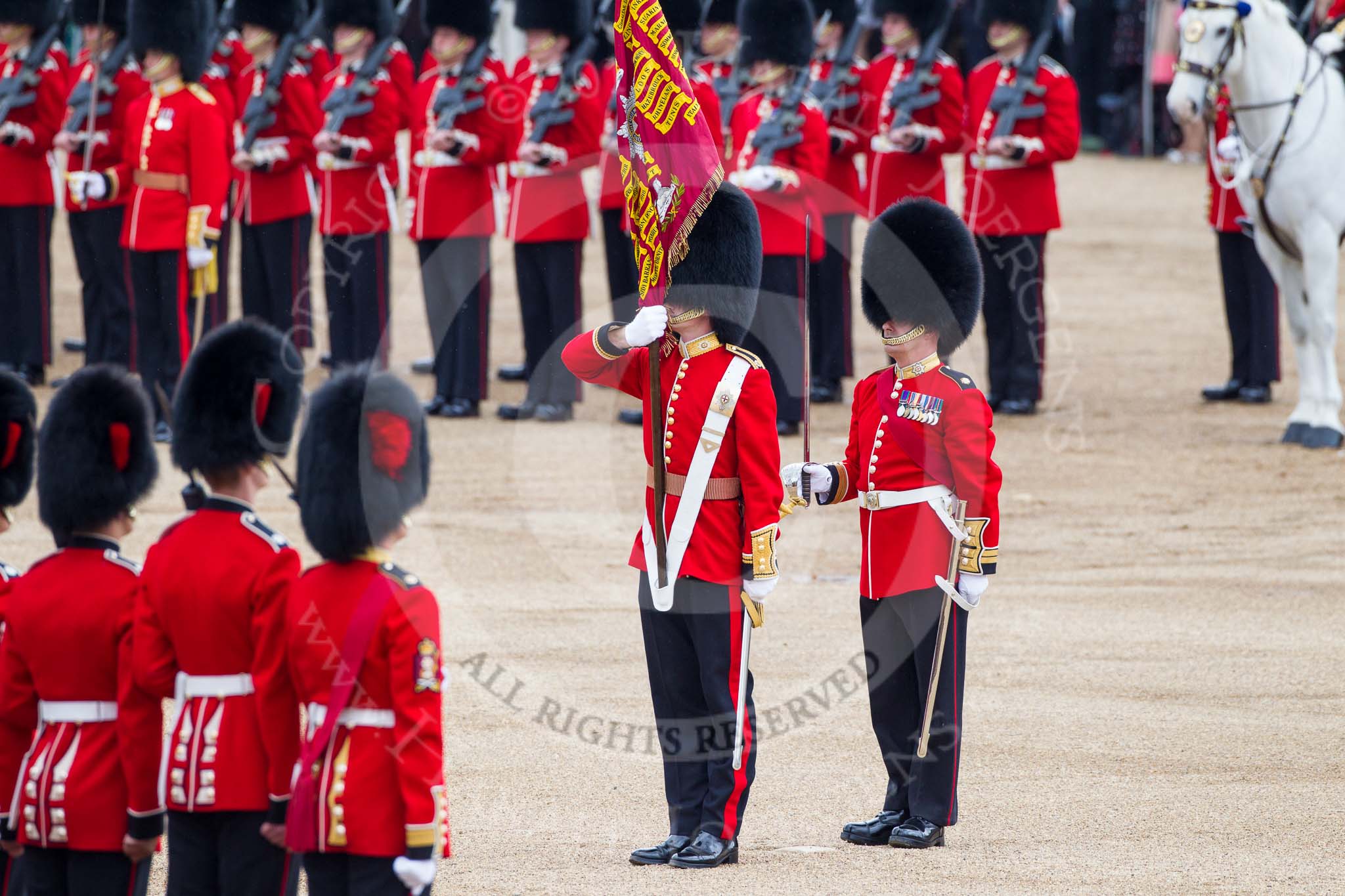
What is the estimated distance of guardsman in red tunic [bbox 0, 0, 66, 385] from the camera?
334 inches

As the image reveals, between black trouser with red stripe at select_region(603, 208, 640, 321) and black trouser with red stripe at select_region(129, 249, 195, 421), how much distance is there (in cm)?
196

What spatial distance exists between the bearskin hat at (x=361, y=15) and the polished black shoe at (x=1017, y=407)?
324 cm

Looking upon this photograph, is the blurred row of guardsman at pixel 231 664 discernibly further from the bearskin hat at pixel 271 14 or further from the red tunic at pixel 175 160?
the bearskin hat at pixel 271 14

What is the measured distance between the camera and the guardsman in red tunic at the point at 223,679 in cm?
291

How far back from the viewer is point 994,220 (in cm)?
841

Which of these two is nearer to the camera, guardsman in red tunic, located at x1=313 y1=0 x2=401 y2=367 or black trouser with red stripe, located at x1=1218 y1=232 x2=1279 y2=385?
guardsman in red tunic, located at x1=313 y1=0 x2=401 y2=367

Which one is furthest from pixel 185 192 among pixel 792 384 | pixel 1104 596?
pixel 1104 596

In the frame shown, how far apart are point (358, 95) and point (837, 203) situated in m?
2.21

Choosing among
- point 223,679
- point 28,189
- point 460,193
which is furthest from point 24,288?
point 223,679

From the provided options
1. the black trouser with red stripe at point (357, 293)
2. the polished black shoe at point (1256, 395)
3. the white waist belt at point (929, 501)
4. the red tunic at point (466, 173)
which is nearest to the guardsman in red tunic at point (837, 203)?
the red tunic at point (466, 173)

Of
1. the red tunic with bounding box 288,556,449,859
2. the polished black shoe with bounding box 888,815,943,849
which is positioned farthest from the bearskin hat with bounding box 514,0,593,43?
the red tunic with bounding box 288,556,449,859

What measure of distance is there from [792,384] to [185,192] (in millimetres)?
2621

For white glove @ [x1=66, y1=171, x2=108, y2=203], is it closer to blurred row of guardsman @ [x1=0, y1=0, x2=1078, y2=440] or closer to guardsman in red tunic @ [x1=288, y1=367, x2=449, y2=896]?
blurred row of guardsman @ [x1=0, y1=0, x2=1078, y2=440]

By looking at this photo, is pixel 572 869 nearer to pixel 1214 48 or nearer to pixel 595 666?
pixel 595 666
